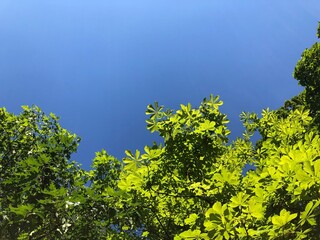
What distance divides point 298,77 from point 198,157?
17803 millimetres

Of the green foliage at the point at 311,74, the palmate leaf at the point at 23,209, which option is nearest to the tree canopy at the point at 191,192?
the palmate leaf at the point at 23,209

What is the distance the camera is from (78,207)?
6.09 meters

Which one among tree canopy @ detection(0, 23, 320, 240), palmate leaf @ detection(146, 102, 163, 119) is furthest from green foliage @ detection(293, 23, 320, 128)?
palmate leaf @ detection(146, 102, 163, 119)

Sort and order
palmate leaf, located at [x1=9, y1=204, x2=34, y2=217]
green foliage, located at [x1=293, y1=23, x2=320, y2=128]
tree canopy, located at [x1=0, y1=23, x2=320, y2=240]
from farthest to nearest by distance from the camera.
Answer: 1. green foliage, located at [x1=293, y1=23, x2=320, y2=128]
2. palmate leaf, located at [x1=9, y1=204, x2=34, y2=217]
3. tree canopy, located at [x1=0, y1=23, x2=320, y2=240]

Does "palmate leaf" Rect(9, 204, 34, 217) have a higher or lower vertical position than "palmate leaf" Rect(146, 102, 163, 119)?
lower

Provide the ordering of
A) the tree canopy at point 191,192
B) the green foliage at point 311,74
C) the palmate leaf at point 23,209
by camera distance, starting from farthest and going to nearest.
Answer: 1. the green foliage at point 311,74
2. the palmate leaf at point 23,209
3. the tree canopy at point 191,192

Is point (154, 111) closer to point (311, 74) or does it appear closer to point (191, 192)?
point (191, 192)

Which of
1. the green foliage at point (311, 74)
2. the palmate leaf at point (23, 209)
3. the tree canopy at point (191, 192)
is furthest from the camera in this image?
the green foliage at point (311, 74)

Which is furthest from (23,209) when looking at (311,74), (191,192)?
(311,74)

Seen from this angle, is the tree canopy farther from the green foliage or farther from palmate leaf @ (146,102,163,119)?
the green foliage

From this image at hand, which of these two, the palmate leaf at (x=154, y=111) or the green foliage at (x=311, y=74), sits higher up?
the green foliage at (x=311, y=74)

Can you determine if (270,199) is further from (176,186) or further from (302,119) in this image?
(302,119)

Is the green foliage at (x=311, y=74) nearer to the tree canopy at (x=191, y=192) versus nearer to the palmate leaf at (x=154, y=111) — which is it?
the tree canopy at (x=191, y=192)

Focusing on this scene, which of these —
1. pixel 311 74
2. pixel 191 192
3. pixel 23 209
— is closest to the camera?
pixel 23 209
